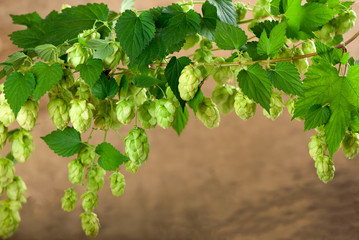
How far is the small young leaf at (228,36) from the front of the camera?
2.09 feet

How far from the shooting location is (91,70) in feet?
2.11

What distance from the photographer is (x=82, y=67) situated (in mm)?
641

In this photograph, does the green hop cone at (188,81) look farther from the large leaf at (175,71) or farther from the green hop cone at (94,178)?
the green hop cone at (94,178)

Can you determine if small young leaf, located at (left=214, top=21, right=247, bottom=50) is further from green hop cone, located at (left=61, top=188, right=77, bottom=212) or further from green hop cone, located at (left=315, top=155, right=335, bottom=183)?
green hop cone, located at (left=61, top=188, right=77, bottom=212)

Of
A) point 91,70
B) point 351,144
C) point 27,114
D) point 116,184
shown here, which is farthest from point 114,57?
point 351,144

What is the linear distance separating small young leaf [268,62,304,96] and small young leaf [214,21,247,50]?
6 centimetres

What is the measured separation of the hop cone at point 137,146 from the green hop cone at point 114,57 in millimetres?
100

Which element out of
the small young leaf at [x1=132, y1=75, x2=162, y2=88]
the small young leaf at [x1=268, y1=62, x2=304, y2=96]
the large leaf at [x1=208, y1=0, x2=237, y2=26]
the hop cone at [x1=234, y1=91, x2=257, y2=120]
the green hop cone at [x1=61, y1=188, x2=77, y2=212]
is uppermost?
the large leaf at [x1=208, y1=0, x2=237, y2=26]

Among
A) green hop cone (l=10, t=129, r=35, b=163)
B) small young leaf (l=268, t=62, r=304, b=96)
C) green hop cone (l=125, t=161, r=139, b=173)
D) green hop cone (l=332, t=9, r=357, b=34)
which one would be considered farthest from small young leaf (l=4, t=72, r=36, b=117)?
green hop cone (l=332, t=9, r=357, b=34)

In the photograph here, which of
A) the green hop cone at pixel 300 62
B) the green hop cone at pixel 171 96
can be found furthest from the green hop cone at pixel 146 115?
the green hop cone at pixel 300 62

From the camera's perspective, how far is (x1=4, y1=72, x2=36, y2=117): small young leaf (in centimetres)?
64

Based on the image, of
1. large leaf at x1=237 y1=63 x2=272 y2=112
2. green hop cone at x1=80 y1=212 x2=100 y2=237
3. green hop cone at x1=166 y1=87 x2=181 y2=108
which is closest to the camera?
large leaf at x1=237 y1=63 x2=272 y2=112

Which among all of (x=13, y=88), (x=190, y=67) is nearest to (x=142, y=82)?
(x=190, y=67)

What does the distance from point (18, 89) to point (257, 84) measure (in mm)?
320
